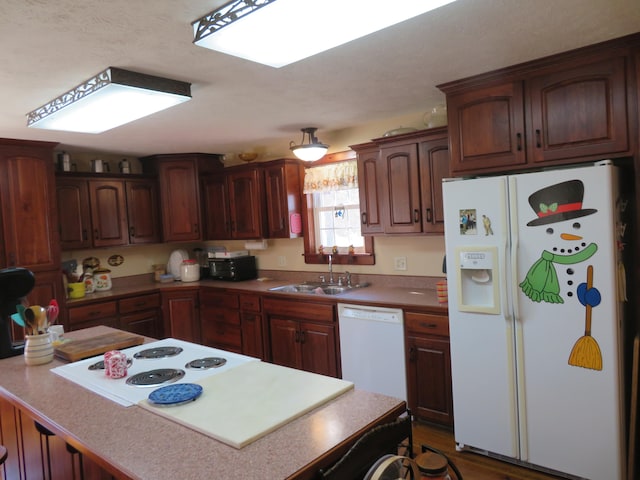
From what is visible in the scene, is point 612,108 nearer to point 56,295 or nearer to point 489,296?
point 489,296

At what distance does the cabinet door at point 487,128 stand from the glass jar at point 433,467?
1.89 meters

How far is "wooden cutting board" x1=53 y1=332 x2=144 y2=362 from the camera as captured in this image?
7.10ft

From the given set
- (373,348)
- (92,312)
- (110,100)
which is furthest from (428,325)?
(92,312)

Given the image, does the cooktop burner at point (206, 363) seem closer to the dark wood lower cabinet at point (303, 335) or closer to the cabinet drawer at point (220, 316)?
the dark wood lower cabinet at point (303, 335)

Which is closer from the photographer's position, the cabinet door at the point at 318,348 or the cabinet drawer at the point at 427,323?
the cabinet drawer at the point at 427,323

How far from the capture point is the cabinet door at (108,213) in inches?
171

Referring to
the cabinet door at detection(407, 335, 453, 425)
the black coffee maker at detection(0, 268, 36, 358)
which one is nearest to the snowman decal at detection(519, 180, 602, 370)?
the cabinet door at detection(407, 335, 453, 425)

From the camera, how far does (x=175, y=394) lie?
1.54 meters

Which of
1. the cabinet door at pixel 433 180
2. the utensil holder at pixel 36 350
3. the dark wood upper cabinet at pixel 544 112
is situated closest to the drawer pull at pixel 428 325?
the cabinet door at pixel 433 180

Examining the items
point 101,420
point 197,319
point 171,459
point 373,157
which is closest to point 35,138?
point 197,319

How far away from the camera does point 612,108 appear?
214 centimetres

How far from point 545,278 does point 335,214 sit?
87.4 inches

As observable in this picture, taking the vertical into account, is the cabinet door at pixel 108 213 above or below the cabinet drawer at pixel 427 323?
above

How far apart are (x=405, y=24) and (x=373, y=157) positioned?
1636 mm
